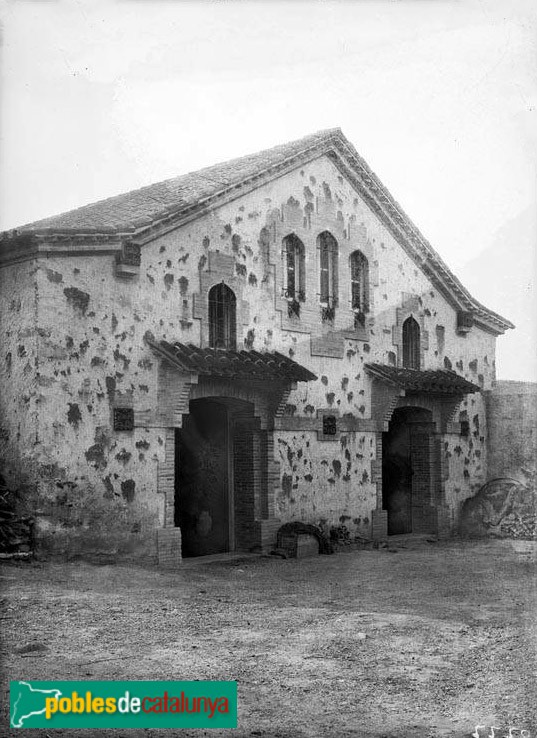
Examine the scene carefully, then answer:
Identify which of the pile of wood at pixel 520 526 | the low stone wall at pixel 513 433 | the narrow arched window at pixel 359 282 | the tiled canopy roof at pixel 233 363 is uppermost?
the narrow arched window at pixel 359 282

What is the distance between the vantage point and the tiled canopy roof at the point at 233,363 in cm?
1273

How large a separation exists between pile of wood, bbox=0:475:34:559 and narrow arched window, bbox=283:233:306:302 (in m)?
6.45

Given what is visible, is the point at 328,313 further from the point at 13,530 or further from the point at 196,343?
the point at 13,530

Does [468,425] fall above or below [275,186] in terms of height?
below

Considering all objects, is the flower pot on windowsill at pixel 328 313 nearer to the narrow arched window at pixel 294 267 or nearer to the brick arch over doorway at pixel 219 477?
the narrow arched window at pixel 294 267

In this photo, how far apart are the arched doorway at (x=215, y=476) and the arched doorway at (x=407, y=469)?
4672mm

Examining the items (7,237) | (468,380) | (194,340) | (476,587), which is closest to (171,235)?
(194,340)

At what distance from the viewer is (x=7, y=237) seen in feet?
38.4

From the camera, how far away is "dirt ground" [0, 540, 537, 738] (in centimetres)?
605

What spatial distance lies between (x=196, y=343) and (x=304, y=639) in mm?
6413

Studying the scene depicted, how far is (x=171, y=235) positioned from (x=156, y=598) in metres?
6.01

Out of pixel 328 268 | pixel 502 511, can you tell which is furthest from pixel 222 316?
pixel 502 511

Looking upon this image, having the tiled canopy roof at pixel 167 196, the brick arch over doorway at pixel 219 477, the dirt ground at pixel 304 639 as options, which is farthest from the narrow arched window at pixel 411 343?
the dirt ground at pixel 304 639

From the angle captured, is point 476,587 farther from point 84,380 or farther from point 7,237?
point 7,237
